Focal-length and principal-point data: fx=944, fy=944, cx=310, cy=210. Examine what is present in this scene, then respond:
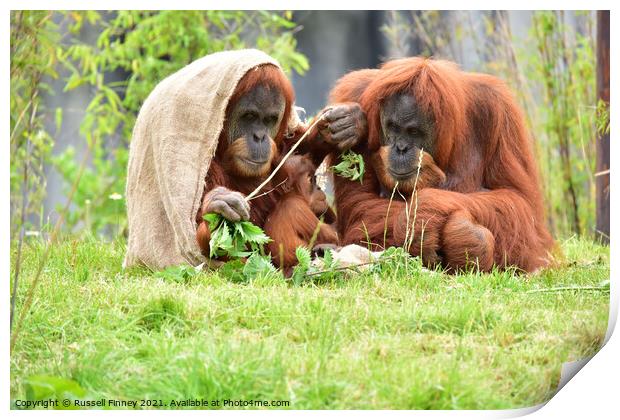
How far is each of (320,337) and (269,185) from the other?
1.43 m

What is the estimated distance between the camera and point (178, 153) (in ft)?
13.8

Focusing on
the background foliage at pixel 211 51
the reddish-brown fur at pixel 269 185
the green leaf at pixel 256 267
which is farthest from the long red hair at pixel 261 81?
the green leaf at pixel 256 267

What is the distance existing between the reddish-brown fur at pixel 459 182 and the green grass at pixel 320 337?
0.28 m

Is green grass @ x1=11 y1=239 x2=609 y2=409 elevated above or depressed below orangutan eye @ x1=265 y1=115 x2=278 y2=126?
below

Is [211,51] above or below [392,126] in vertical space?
above

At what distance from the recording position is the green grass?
281 cm

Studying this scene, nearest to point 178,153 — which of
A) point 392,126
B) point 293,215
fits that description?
point 293,215

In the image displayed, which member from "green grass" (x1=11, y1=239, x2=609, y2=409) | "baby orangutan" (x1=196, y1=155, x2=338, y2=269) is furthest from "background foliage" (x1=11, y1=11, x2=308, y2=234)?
"green grass" (x1=11, y1=239, x2=609, y2=409)

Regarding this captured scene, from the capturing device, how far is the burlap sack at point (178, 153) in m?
4.16

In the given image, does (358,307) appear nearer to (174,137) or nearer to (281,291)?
(281,291)

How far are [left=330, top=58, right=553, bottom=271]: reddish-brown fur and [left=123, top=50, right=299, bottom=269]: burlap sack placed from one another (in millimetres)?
635

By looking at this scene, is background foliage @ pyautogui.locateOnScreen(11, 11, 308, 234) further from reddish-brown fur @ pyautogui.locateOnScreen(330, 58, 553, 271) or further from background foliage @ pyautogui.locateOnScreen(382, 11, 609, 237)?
background foliage @ pyautogui.locateOnScreen(382, 11, 609, 237)

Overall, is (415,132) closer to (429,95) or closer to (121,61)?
(429,95)

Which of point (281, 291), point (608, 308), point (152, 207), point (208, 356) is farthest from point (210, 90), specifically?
point (608, 308)
